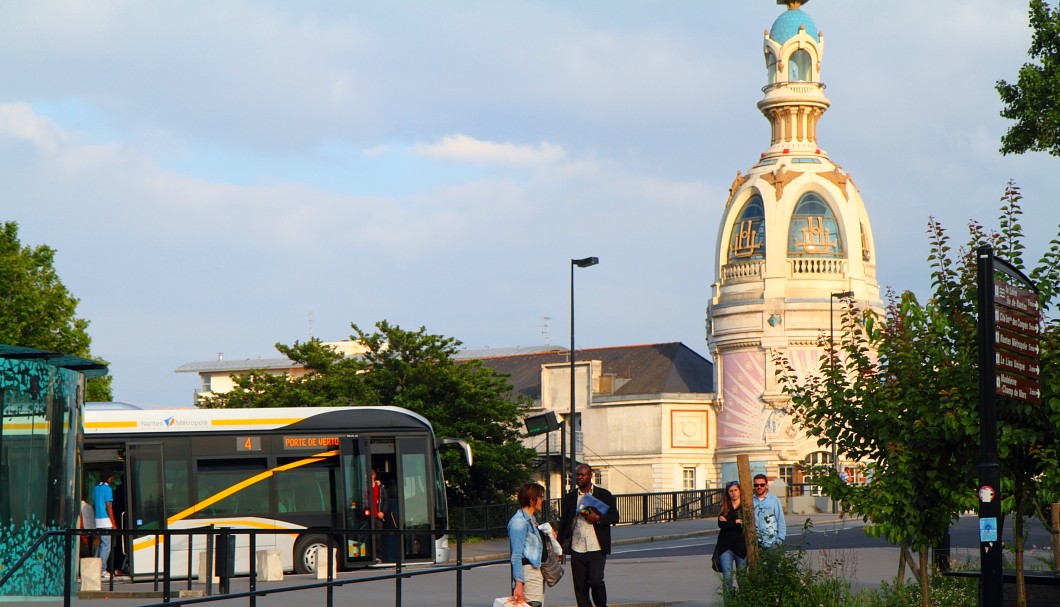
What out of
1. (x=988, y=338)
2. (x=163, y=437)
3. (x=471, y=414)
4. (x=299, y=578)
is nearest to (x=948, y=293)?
(x=988, y=338)

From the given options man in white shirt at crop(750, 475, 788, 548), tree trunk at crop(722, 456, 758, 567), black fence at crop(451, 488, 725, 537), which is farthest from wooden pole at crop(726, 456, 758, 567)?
black fence at crop(451, 488, 725, 537)

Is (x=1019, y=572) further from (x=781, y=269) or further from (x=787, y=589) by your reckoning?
(x=781, y=269)

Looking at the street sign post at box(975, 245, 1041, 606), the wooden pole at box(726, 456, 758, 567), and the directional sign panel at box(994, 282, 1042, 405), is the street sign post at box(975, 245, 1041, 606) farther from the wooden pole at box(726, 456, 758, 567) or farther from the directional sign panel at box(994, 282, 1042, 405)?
the wooden pole at box(726, 456, 758, 567)

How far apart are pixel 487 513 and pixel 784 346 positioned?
110 feet

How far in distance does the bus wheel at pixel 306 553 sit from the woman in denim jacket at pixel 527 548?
12.9 meters

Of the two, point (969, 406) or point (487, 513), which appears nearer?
point (969, 406)

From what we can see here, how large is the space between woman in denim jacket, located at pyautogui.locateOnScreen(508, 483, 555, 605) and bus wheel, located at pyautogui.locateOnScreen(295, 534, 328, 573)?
12.9 m

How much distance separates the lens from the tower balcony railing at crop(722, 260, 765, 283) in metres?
74.9

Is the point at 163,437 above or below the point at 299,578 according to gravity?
above

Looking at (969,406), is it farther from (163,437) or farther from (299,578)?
(163,437)

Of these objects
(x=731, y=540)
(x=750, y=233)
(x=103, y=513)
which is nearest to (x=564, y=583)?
(x=731, y=540)

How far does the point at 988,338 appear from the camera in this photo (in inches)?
472

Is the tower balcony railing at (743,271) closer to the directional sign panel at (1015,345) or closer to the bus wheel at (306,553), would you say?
the bus wheel at (306,553)

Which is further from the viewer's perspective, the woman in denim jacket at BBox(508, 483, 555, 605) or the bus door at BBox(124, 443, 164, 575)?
the bus door at BBox(124, 443, 164, 575)
